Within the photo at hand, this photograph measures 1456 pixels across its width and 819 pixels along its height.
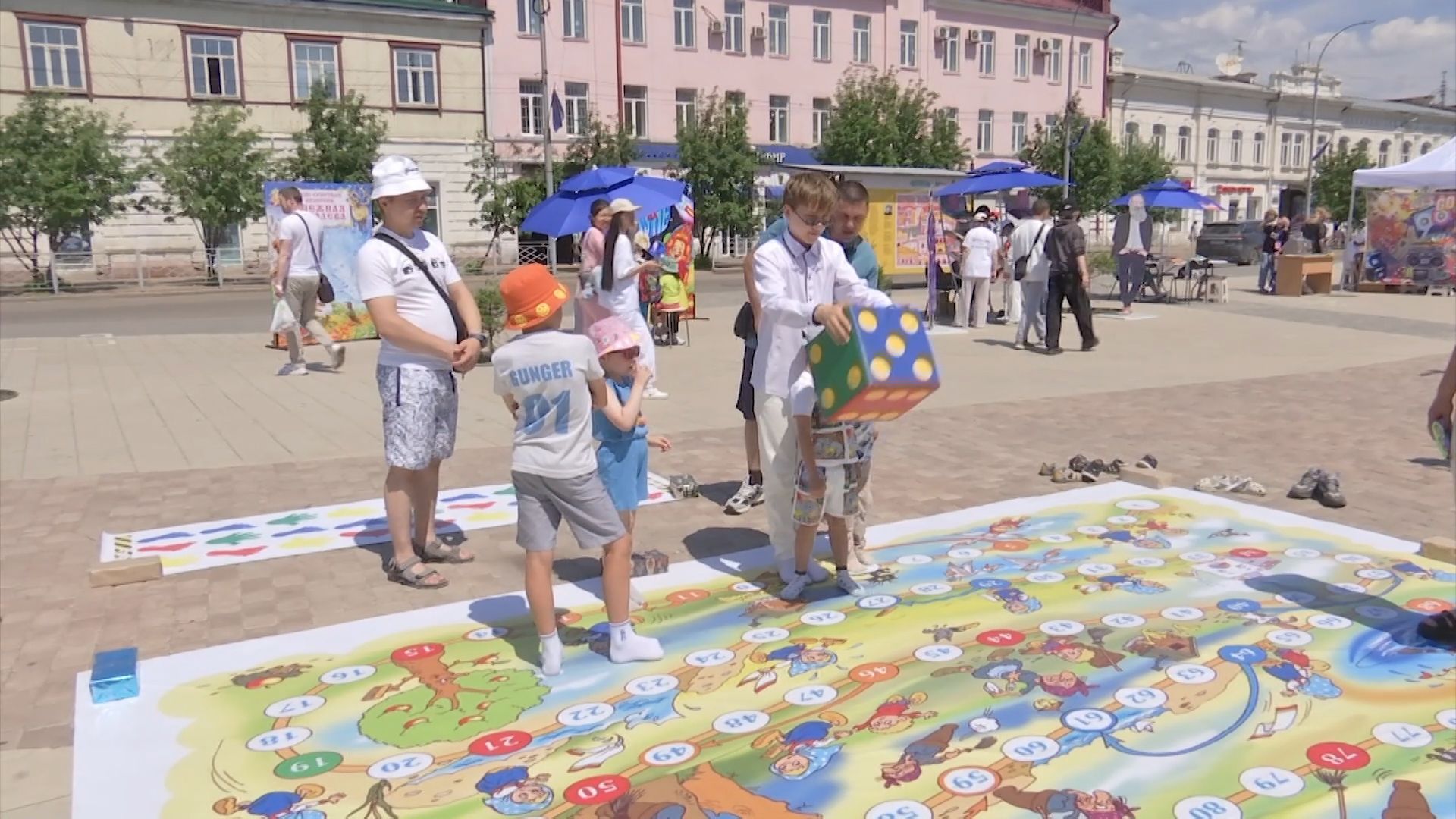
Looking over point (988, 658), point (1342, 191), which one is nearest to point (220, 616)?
point (988, 658)

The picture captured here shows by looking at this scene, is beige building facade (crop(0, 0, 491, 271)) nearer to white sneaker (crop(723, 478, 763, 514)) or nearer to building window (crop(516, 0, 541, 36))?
building window (crop(516, 0, 541, 36))

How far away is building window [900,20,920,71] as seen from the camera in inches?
1767

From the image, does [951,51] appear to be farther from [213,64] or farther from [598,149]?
[213,64]

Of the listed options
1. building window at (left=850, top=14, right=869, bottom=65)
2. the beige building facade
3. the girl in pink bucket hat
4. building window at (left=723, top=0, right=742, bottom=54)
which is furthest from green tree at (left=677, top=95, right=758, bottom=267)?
the girl in pink bucket hat

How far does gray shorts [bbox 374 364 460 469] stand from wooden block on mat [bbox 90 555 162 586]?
1.29 meters

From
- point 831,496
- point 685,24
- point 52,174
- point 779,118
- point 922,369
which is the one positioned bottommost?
point 831,496

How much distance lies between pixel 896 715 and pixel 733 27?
40248 mm

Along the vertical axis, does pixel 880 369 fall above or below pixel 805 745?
above

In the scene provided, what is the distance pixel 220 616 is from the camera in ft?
15.1

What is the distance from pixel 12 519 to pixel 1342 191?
194 ft

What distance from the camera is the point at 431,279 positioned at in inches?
186

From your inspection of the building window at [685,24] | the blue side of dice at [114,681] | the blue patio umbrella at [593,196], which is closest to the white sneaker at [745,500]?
the blue side of dice at [114,681]

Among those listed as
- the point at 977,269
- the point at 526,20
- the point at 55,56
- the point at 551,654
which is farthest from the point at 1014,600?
the point at 526,20

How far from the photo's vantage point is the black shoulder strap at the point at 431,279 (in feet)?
15.3
